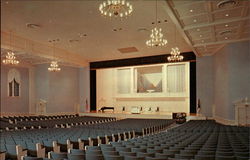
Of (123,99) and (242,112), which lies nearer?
(242,112)

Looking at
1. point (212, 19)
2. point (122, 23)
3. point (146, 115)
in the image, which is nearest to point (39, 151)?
point (212, 19)

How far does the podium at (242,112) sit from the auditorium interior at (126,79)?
0.18 ft

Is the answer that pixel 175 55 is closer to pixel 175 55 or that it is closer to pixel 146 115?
pixel 175 55

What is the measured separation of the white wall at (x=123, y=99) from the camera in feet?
74.7

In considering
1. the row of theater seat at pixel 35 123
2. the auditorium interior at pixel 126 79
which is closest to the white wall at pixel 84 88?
the auditorium interior at pixel 126 79

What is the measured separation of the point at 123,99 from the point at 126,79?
7.77 feet

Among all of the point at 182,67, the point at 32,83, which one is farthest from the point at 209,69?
the point at 32,83

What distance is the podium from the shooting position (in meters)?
13.1

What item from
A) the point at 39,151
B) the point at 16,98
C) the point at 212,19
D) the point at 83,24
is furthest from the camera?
the point at 16,98

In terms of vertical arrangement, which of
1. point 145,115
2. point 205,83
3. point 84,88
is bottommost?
point 145,115

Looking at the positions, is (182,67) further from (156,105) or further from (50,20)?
(50,20)

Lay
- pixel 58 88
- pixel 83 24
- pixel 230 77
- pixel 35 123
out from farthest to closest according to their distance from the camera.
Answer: pixel 58 88 → pixel 230 77 → pixel 83 24 → pixel 35 123

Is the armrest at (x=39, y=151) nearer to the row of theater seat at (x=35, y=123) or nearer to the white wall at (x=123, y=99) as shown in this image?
the row of theater seat at (x=35, y=123)

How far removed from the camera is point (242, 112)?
13242 mm
